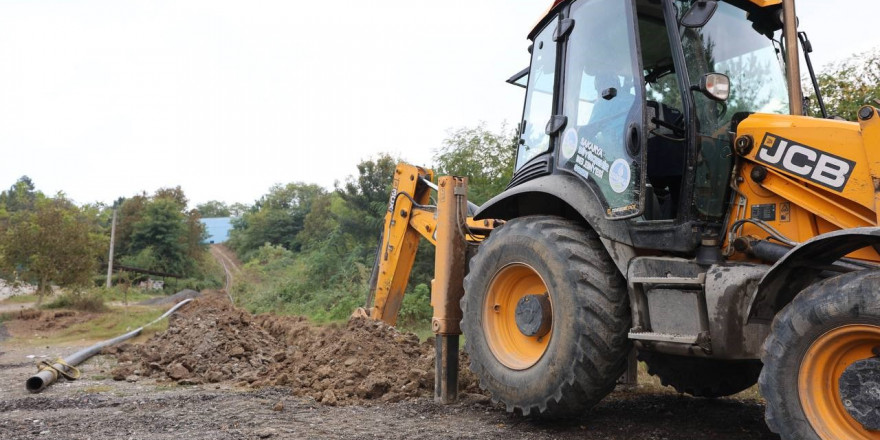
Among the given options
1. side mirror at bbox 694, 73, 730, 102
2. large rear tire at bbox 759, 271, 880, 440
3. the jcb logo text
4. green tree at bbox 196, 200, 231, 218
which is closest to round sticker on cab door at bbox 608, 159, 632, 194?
side mirror at bbox 694, 73, 730, 102

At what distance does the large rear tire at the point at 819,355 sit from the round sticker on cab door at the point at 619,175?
1.29 meters

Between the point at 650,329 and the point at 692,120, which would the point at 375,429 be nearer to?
the point at 650,329

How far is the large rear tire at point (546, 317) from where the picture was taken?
4191mm

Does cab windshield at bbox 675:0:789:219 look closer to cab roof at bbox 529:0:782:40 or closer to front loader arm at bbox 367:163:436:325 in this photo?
cab roof at bbox 529:0:782:40

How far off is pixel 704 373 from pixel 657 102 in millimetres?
2168

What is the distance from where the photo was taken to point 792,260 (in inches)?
132

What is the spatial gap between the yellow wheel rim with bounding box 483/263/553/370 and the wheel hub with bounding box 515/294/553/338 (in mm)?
114

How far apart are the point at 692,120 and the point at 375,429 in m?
2.90

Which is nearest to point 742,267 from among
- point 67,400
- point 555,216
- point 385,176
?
point 555,216

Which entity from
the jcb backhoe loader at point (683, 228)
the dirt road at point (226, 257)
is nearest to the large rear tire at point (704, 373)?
the jcb backhoe loader at point (683, 228)

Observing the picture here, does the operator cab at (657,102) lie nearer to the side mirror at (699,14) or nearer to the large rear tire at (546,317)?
the side mirror at (699,14)

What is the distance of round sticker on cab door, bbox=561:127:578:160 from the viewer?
483cm

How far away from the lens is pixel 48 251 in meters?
22.6

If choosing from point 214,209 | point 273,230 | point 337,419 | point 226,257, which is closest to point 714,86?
point 337,419
